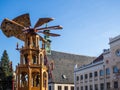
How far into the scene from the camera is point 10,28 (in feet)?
123

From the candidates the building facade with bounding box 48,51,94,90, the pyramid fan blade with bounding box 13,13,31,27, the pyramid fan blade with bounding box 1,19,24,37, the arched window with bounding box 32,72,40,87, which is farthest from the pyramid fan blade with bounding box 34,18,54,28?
the building facade with bounding box 48,51,94,90

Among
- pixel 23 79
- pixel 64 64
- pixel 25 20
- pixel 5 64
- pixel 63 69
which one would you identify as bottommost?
pixel 23 79

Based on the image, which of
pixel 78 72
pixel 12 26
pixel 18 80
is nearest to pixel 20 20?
pixel 12 26

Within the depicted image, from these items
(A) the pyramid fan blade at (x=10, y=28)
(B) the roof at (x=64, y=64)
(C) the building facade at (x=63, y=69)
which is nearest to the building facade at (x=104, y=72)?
(C) the building facade at (x=63, y=69)

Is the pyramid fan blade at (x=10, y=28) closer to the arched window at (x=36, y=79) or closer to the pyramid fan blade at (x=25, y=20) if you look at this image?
the pyramid fan blade at (x=25, y=20)

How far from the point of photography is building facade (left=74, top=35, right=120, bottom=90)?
59.5 m

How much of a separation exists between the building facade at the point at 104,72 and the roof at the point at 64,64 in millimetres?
11890

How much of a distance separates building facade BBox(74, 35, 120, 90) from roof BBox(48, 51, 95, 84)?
1189cm

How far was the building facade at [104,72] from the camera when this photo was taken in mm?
59469

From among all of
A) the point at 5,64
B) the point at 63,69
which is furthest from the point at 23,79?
the point at 63,69

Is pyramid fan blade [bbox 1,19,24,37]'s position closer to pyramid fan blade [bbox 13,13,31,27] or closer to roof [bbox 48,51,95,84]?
pyramid fan blade [bbox 13,13,31,27]

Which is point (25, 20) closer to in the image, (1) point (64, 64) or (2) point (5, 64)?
(2) point (5, 64)

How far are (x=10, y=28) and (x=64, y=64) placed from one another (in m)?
54.9

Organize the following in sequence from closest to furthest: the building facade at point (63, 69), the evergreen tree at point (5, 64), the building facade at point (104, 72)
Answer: the building facade at point (104, 72) → the evergreen tree at point (5, 64) → the building facade at point (63, 69)
